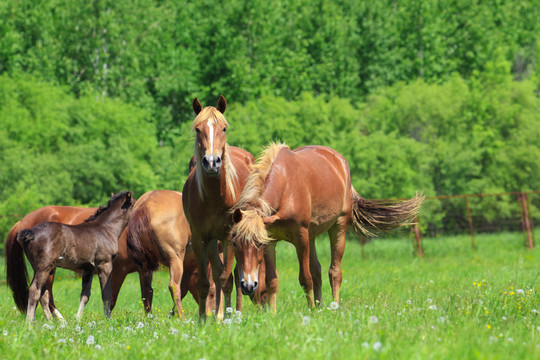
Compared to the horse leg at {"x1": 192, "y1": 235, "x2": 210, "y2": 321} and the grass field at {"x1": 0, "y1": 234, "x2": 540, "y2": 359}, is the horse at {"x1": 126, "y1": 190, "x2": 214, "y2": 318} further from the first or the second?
the grass field at {"x1": 0, "y1": 234, "x2": 540, "y2": 359}

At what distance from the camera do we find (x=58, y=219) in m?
11.2

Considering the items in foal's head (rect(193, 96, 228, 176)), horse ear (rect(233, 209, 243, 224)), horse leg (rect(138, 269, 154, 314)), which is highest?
foal's head (rect(193, 96, 228, 176))

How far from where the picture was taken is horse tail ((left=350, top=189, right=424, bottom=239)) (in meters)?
9.27

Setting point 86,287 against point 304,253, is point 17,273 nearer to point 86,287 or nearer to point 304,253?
point 86,287

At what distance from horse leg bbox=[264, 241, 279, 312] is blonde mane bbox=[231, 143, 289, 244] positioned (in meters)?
0.55

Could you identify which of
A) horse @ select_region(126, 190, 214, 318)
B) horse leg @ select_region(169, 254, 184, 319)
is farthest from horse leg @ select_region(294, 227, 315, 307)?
horse @ select_region(126, 190, 214, 318)

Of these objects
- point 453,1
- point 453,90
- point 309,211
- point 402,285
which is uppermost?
point 453,1

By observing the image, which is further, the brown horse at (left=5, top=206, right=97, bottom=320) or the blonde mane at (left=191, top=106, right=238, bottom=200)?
the brown horse at (left=5, top=206, right=97, bottom=320)

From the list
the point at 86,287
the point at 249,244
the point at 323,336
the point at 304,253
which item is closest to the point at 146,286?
the point at 86,287

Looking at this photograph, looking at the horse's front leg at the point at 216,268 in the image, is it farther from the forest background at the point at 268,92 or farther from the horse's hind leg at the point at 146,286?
the forest background at the point at 268,92

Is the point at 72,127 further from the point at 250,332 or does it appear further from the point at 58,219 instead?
the point at 250,332

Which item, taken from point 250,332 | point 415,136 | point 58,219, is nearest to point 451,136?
point 415,136

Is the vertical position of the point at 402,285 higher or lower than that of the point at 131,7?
lower

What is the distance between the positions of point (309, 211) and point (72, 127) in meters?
24.9
